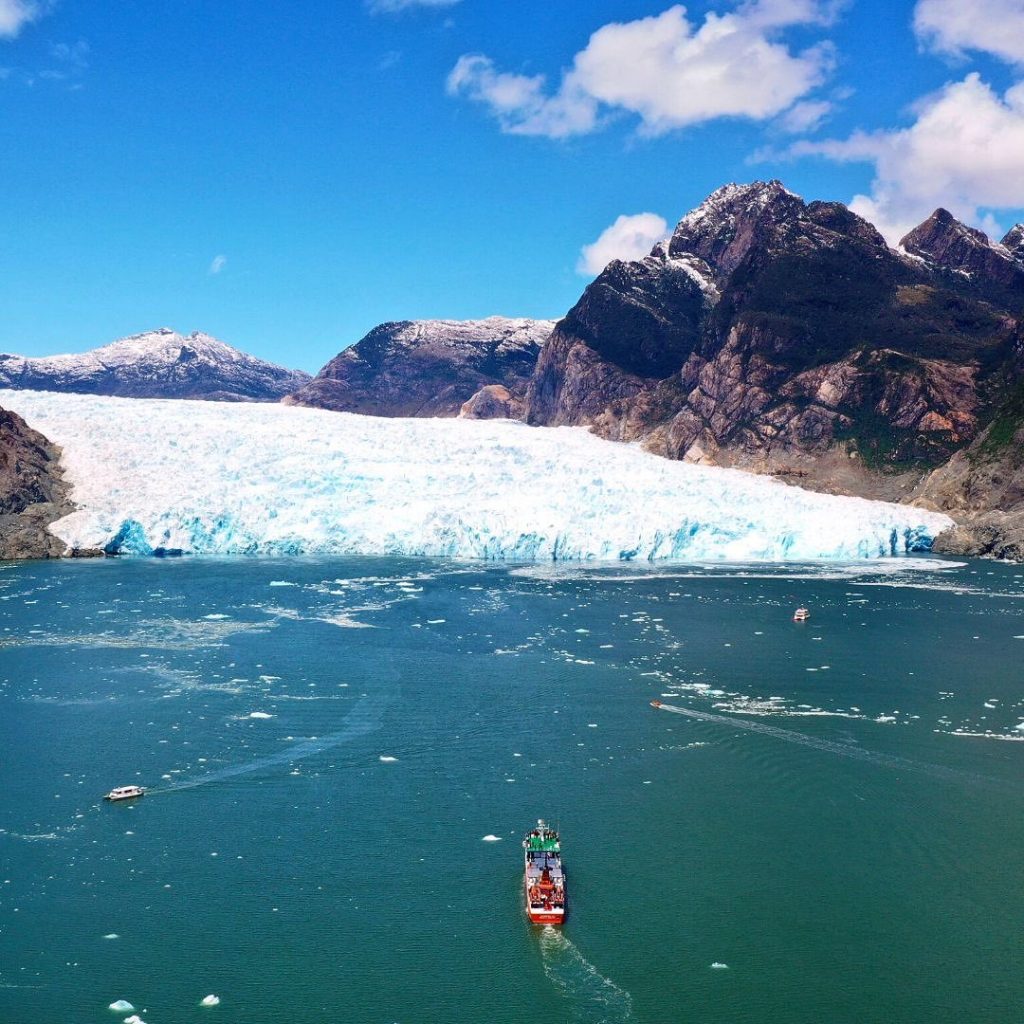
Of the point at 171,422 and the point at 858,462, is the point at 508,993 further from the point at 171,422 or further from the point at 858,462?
the point at 858,462

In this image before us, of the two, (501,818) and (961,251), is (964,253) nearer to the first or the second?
(961,251)

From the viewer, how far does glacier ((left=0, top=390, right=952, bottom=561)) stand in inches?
2753

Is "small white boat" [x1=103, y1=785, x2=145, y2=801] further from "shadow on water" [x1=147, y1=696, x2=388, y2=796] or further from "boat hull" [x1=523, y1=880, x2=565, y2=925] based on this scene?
"boat hull" [x1=523, y1=880, x2=565, y2=925]

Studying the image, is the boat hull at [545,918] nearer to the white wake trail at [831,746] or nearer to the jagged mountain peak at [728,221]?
the white wake trail at [831,746]

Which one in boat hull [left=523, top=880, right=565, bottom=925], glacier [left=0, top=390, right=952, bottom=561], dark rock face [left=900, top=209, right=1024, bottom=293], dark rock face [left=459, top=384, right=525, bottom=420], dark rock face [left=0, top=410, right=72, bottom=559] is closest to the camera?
boat hull [left=523, top=880, right=565, bottom=925]

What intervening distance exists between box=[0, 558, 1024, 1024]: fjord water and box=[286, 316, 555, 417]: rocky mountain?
126682 mm

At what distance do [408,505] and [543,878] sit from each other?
171 ft

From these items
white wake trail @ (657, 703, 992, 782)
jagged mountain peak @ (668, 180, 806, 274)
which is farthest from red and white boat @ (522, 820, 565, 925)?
jagged mountain peak @ (668, 180, 806, 274)

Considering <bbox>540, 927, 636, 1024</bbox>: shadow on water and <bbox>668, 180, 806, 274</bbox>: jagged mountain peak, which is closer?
<bbox>540, 927, 636, 1024</bbox>: shadow on water

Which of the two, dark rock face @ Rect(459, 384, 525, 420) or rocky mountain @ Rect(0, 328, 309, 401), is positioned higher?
rocky mountain @ Rect(0, 328, 309, 401)

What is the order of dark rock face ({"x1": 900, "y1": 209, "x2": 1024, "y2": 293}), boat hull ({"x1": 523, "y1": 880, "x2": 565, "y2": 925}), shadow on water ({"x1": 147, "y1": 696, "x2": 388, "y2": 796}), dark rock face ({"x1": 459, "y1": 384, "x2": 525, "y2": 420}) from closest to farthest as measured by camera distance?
boat hull ({"x1": 523, "y1": 880, "x2": 565, "y2": 925}) < shadow on water ({"x1": 147, "y1": 696, "x2": 388, "y2": 796}) < dark rock face ({"x1": 900, "y1": 209, "x2": 1024, "y2": 293}) < dark rock face ({"x1": 459, "y1": 384, "x2": 525, "y2": 420})

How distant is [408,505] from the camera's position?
2840 inches

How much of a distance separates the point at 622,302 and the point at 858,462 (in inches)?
2241

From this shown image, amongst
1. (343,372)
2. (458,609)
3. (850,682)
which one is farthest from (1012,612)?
(343,372)
